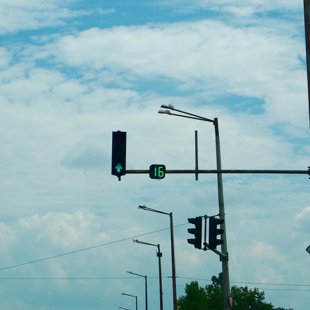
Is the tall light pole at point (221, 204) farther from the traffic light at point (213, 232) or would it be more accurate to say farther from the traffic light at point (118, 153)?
the traffic light at point (118, 153)

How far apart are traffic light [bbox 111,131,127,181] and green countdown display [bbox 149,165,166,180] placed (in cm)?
119

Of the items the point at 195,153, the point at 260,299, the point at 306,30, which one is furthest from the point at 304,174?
the point at 260,299

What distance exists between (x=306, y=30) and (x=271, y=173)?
11.1 meters

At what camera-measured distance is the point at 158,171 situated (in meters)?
26.3

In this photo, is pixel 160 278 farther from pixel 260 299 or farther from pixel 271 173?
pixel 260 299

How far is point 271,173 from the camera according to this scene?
26875 millimetres

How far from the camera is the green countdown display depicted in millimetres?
26153

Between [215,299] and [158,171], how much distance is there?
131 m

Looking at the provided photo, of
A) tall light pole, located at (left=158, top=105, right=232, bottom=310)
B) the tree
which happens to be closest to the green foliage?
the tree

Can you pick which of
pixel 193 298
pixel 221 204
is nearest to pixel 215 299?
pixel 193 298

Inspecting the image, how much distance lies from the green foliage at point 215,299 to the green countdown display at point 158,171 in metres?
87.9

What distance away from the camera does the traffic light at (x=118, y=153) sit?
81.7ft

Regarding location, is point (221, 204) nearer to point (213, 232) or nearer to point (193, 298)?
point (213, 232)

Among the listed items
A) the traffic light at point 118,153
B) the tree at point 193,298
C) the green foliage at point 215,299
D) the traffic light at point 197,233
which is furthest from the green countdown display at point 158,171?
the tree at point 193,298
